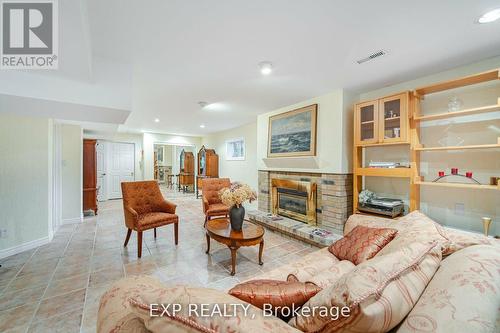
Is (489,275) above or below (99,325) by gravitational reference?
above

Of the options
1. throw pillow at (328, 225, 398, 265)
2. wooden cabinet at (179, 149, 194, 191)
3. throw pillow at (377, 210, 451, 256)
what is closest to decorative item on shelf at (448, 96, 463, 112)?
throw pillow at (377, 210, 451, 256)

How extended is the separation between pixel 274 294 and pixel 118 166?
25.4ft

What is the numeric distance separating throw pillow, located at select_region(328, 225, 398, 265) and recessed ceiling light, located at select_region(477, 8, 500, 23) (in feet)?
5.80

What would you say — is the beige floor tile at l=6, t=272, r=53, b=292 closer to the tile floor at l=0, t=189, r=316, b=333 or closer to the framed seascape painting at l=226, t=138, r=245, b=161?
the tile floor at l=0, t=189, r=316, b=333

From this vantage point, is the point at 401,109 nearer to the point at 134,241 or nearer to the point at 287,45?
the point at 287,45

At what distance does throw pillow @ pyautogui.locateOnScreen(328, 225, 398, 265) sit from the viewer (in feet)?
5.22

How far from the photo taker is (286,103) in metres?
3.84

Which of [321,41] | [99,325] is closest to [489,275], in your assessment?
[99,325]

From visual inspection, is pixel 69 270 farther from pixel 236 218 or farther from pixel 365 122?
pixel 365 122

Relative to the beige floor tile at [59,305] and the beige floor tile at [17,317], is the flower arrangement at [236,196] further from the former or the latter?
the beige floor tile at [17,317]

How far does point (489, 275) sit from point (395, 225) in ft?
3.24

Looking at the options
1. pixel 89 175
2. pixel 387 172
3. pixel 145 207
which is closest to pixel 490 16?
pixel 387 172

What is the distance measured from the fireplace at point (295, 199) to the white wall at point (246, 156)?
1.27 m

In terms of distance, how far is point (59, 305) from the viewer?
1.87 metres
